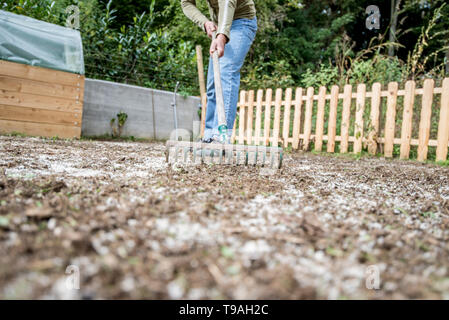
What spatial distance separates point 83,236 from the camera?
0.79 m

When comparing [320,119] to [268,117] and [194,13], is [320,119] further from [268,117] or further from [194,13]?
[194,13]

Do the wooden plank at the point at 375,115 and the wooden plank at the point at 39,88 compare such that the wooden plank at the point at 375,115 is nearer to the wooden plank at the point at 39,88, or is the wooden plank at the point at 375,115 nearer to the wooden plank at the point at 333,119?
the wooden plank at the point at 333,119

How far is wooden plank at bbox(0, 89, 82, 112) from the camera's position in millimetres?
4223

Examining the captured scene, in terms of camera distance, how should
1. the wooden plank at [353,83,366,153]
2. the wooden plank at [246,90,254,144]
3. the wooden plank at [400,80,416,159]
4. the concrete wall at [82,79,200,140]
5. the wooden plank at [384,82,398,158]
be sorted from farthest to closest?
1. the wooden plank at [246,90,254,144]
2. the concrete wall at [82,79,200,140]
3. the wooden plank at [353,83,366,153]
4. the wooden plank at [384,82,398,158]
5. the wooden plank at [400,80,416,159]

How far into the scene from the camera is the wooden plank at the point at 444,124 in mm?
4121

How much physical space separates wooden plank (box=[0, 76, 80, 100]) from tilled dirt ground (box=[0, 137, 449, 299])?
348cm

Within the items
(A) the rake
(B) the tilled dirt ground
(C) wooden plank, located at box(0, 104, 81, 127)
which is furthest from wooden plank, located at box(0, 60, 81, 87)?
(B) the tilled dirt ground

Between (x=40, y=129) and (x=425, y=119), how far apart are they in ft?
Result: 17.8

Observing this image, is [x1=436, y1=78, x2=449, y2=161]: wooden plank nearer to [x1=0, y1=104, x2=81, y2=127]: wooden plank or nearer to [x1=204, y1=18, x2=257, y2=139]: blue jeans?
[x1=204, y1=18, x2=257, y2=139]: blue jeans

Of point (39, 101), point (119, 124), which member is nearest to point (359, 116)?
point (119, 124)

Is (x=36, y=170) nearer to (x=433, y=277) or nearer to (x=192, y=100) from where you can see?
(x=433, y=277)

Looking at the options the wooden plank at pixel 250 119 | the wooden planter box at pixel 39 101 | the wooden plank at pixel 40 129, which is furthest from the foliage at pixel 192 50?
the wooden plank at pixel 40 129

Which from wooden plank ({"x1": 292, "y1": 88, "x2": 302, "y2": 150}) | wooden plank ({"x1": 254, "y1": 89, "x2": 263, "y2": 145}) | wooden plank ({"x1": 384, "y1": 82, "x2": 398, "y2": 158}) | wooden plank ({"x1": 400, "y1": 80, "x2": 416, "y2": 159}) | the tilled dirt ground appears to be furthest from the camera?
wooden plank ({"x1": 254, "y1": 89, "x2": 263, "y2": 145})

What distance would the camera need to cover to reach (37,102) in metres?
4.43
